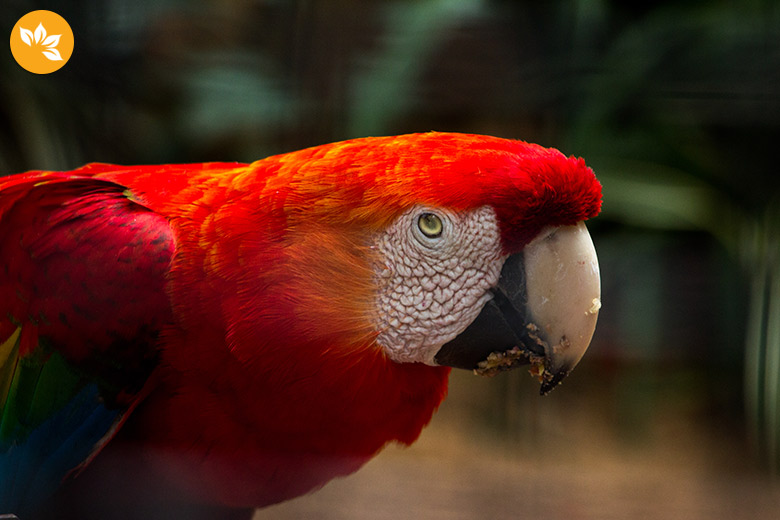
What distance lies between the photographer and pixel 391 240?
66 cm

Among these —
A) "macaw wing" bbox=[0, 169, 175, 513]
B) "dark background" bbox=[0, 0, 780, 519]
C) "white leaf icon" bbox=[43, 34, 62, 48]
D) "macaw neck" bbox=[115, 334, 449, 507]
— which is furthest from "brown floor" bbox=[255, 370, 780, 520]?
"white leaf icon" bbox=[43, 34, 62, 48]

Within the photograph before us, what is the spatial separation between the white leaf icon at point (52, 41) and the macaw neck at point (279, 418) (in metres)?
0.39

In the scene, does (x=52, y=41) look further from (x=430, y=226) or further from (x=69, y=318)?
(x=430, y=226)

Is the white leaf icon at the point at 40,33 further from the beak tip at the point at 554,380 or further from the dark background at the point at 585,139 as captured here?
the beak tip at the point at 554,380

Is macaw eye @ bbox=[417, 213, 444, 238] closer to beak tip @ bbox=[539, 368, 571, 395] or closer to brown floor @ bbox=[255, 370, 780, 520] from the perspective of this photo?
beak tip @ bbox=[539, 368, 571, 395]

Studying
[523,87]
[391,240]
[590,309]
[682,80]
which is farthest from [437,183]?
[682,80]

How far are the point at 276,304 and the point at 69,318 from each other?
24 centimetres

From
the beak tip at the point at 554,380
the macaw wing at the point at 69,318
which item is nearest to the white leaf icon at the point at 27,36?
the macaw wing at the point at 69,318

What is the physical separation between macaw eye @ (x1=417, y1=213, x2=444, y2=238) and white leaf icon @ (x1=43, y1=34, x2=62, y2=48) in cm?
50

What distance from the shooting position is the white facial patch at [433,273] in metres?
0.65

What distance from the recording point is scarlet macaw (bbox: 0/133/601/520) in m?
0.65

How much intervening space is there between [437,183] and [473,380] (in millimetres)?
538

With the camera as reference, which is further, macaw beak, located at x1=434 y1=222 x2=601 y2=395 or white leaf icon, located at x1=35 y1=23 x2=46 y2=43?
white leaf icon, located at x1=35 y1=23 x2=46 y2=43

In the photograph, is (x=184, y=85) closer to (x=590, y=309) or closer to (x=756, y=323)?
(x=590, y=309)
